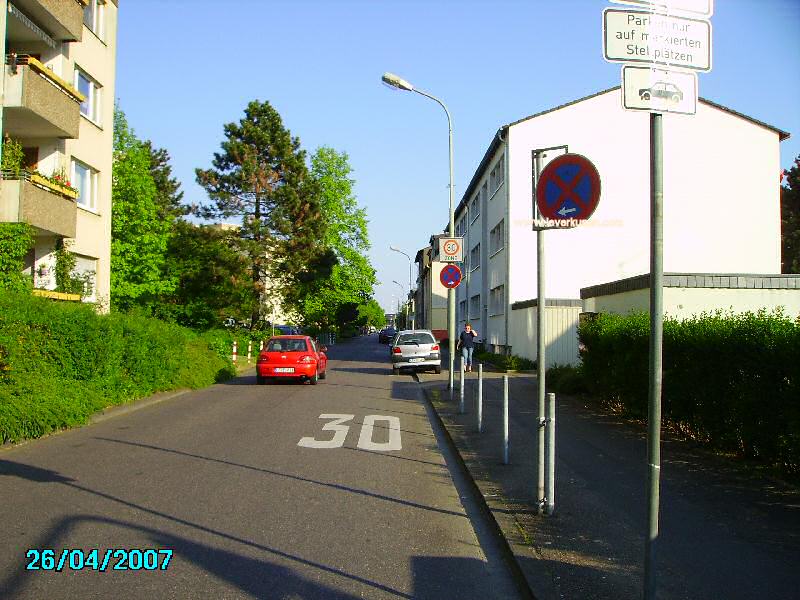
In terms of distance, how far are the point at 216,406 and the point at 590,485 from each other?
33.5 ft

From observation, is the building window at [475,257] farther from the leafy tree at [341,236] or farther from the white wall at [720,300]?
the white wall at [720,300]

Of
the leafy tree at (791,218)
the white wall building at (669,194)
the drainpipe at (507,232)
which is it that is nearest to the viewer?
the white wall building at (669,194)

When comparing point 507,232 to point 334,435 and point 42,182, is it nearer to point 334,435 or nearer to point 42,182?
point 42,182

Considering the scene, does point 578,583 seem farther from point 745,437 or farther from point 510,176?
point 510,176

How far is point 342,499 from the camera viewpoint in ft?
23.7

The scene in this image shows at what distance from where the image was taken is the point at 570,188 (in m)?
6.04

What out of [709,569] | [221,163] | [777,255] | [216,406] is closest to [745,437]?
[709,569]

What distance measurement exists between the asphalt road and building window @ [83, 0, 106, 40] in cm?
1663

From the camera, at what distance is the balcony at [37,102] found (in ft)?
61.2

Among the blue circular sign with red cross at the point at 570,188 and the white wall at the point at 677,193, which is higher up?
the white wall at the point at 677,193

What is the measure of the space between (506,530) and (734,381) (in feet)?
12.5
